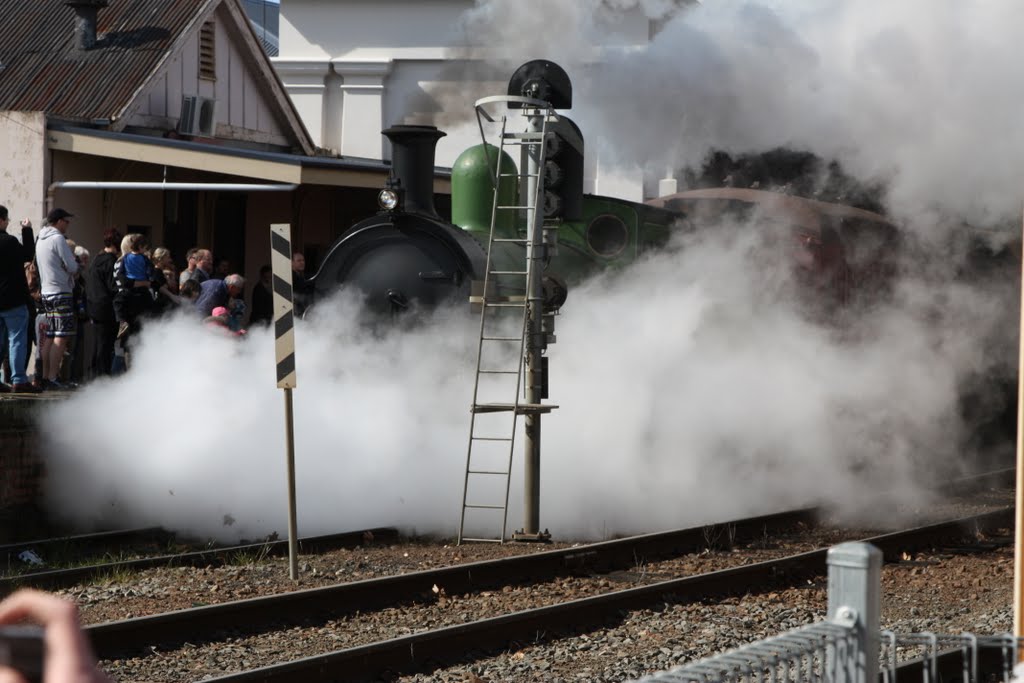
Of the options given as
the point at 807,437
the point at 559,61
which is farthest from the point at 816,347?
the point at 559,61

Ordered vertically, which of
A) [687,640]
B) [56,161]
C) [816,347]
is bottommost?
[687,640]

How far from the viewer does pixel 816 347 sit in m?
12.7

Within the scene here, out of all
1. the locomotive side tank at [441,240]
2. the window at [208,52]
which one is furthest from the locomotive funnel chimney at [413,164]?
the window at [208,52]

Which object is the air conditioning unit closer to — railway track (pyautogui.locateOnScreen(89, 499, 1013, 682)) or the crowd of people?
the crowd of people

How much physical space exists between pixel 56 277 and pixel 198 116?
8885 mm

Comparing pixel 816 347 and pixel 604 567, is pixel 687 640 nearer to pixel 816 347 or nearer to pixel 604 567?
pixel 604 567

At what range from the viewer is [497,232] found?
11422 mm

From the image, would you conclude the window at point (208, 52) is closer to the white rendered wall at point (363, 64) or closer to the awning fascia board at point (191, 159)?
the awning fascia board at point (191, 159)

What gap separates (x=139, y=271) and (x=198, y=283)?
1032 mm

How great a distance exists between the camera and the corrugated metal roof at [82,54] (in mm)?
17406

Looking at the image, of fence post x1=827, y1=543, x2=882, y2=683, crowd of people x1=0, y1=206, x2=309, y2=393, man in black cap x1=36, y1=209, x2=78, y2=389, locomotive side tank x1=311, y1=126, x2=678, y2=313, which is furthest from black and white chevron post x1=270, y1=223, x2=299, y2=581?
fence post x1=827, y1=543, x2=882, y2=683

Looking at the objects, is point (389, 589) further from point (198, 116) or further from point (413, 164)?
point (198, 116)

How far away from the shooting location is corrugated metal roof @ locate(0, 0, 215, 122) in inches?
685

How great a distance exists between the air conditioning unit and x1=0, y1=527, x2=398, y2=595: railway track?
33.6ft
